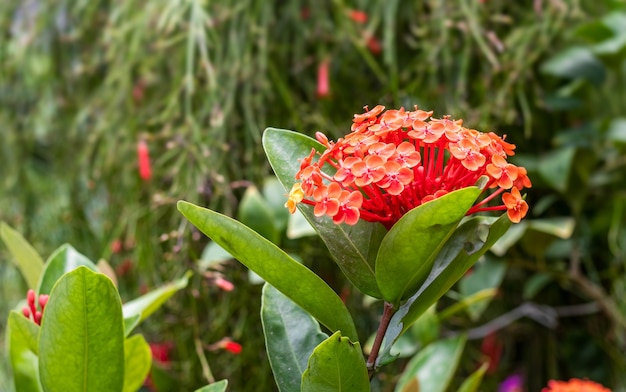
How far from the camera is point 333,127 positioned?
1.16 meters

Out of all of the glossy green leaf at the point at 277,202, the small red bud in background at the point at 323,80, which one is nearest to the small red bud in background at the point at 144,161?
the glossy green leaf at the point at 277,202

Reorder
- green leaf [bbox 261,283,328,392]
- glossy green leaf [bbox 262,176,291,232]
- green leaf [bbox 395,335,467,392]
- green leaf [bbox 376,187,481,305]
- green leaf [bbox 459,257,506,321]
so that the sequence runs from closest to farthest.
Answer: green leaf [bbox 376,187,481,305], green leaf [bbox 261,283,328,392], green leaf [bbox 395,335,467,392], glossy green leaf [bbox 262,176,291,232], green leaf [bbox 459,257,506,321]

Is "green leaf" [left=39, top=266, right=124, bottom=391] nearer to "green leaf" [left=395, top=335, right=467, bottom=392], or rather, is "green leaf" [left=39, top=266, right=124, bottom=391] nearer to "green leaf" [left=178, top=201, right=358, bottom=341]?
"green leaf" [left=178, top=201, right=358, bottom=341]

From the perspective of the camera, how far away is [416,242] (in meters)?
0.48

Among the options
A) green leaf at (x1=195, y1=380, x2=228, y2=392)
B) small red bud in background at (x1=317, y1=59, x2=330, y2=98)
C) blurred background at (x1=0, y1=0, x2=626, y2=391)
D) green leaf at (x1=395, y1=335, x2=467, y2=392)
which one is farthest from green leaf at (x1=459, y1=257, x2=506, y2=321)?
green leaf at (x1=195, y1=380, x2=228, y2=392)

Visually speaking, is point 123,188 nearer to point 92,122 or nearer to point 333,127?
point 92,122

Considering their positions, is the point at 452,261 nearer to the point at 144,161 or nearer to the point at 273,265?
the point at 273,265

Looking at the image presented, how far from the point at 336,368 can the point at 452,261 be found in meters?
0.11

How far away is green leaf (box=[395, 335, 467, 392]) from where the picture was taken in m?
0.88

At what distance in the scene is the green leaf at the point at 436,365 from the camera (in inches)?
34.5

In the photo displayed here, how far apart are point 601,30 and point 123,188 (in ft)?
2.90

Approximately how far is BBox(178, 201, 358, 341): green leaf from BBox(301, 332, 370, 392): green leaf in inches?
1.9

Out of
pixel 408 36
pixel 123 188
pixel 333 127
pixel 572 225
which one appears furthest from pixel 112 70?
pixel 572 225

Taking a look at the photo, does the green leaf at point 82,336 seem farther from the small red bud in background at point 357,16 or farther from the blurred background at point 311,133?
the small red bud in background at point 357,16
